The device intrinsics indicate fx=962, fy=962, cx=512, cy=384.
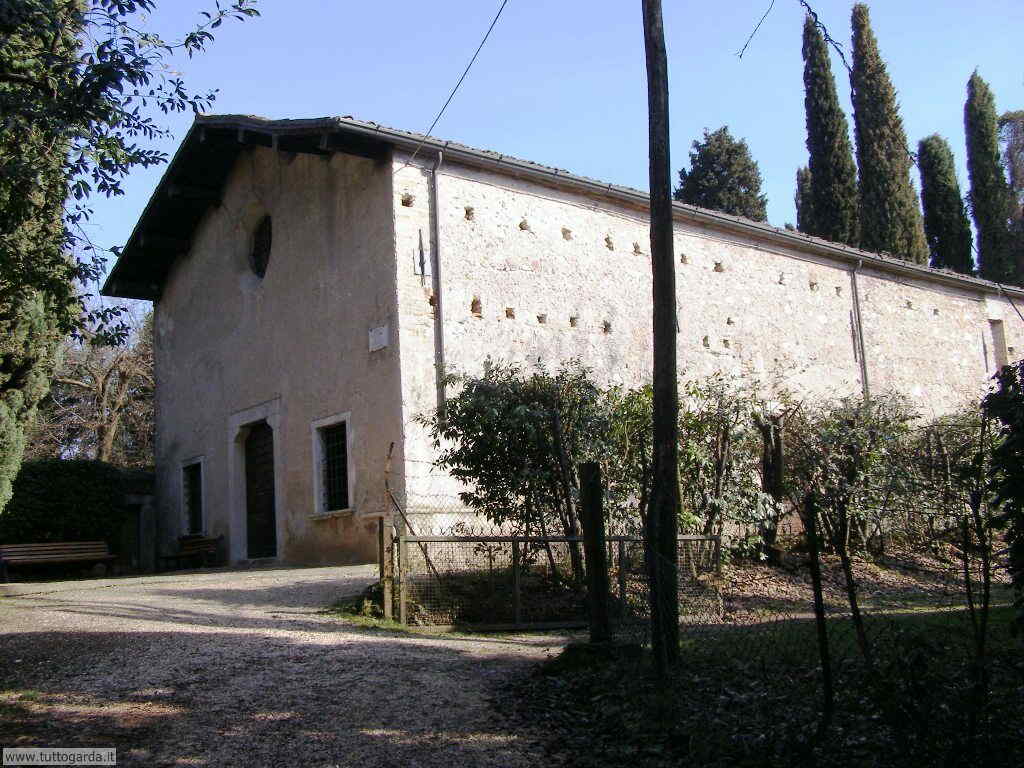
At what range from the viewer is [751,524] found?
12.6 metres

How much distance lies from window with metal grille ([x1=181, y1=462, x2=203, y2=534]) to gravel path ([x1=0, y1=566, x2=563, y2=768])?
397 inches

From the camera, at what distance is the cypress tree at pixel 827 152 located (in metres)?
30.5

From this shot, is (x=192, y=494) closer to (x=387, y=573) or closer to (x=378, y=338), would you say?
(x=378, y=338)

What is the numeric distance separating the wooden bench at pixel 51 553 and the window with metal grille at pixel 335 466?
5503mm

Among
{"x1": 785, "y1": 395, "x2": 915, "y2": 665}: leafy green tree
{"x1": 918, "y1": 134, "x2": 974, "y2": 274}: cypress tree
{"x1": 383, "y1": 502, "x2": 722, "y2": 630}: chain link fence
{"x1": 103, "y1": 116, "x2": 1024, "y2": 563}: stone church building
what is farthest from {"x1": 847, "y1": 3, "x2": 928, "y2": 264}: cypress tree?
{"x1": 383, "y1": 502, "x2": 722, "y2": 630}: chain link fence

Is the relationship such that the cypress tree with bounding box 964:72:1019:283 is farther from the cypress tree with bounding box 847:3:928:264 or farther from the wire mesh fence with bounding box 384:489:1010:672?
the wire mesh fence with bounding box 384:489:1010:672

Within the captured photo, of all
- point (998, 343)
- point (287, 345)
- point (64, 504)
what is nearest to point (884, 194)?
point (998, 343)

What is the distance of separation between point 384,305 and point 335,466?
2.92 meters

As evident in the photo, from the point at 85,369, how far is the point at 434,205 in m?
16.6

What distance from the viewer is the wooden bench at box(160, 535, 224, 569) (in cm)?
1789

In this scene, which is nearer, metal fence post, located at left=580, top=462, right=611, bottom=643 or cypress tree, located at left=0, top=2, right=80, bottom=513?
metal fence post, located at left=580, top=462, right=611, bottom=643

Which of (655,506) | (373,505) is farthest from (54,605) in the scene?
(655,506)

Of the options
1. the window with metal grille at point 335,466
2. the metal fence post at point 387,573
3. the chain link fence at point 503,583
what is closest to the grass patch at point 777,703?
the chain link fence at point 503,583

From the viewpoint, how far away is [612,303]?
16.1m
